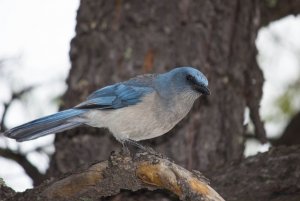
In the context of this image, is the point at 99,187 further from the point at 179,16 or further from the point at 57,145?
the point at 179,16

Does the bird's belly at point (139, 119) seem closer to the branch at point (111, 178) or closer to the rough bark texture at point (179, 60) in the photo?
the rough bark texture at point (179, 60)

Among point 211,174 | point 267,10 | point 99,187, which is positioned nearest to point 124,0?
point 267,10

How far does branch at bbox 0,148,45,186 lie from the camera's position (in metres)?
6.16

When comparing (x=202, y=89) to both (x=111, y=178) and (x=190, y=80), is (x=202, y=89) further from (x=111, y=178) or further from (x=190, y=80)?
(x=111, y=178)

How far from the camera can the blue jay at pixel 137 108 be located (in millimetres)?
5398

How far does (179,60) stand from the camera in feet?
21.4

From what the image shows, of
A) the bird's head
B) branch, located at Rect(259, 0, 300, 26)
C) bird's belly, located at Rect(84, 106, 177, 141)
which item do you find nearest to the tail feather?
bird's belly, located at Rect(84, 106, 177, 141)

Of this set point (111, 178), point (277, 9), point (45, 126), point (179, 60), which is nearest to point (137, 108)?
point (45, 126)

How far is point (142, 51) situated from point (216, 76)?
72 centimetres

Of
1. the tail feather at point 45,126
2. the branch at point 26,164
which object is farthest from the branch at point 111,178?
the branch at point 26,164

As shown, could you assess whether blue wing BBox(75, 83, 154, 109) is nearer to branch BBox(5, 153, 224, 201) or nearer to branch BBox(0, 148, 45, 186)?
branch BBox(0, 148, 45, 186)

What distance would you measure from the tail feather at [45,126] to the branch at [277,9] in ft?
8.33

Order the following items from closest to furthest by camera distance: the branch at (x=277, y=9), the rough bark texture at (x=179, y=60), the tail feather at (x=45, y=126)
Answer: the tail feather at (x=45, y=126), the rough bark texture at (x=179, y=60), the branch at (x=277, y=9)

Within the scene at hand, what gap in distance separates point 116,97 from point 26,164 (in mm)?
1147
